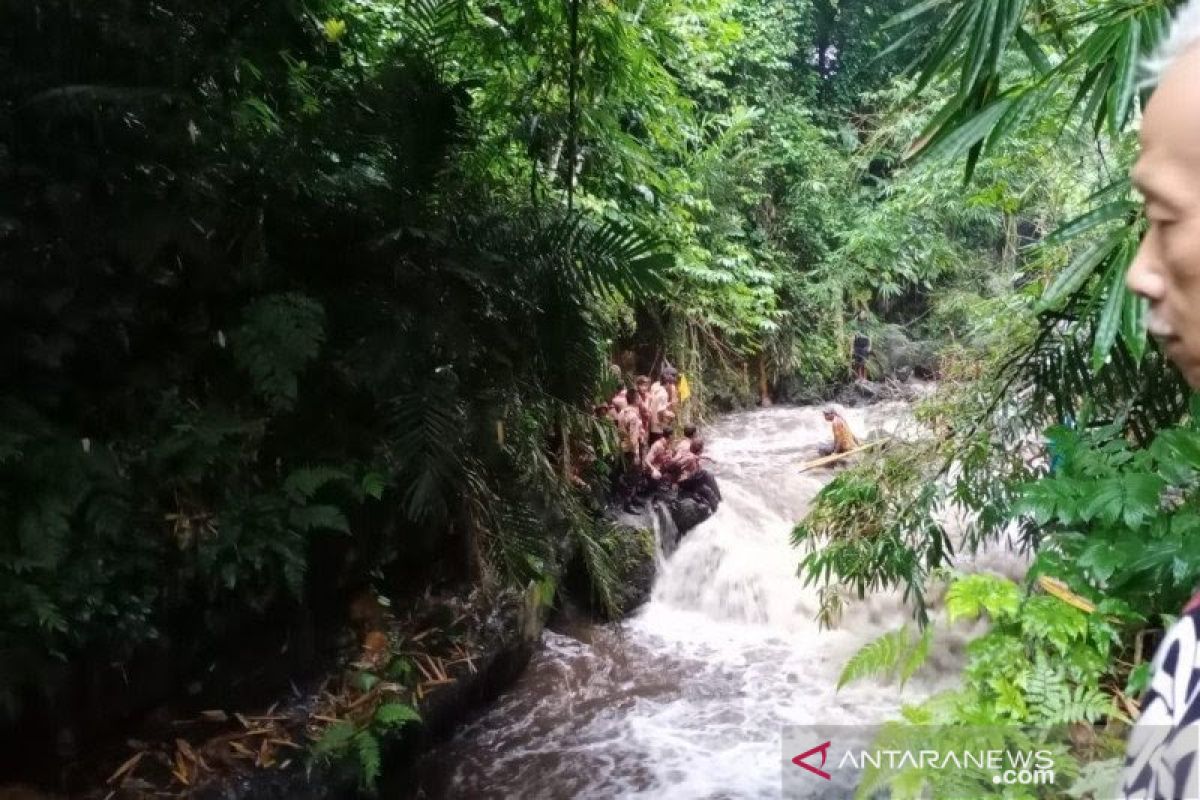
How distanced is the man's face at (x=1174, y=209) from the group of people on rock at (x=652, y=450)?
505 centimetres

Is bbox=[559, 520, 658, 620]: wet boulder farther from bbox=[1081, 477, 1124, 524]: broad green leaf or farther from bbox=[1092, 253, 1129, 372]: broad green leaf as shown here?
bbox=[1092, 253, 1129, 372]: broad green leaf

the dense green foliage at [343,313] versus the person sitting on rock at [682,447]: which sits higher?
the dense green foliage at [343,313]

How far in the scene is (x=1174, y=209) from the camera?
683 millimetres

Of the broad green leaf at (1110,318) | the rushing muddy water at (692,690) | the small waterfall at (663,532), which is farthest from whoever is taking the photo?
the small waterfall at (663,532)

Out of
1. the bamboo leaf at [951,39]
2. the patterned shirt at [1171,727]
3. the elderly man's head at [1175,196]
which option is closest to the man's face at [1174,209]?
the elderly man's head at [1175,196]

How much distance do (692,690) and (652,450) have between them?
230 centimetres

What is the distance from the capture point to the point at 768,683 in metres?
4.47

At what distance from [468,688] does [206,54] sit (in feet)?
9.62

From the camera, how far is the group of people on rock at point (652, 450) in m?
6.08

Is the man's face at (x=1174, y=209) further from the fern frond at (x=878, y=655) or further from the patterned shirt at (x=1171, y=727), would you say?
the fern frond at (x=878, y=655)

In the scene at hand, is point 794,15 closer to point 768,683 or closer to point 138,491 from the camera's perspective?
point 768,683

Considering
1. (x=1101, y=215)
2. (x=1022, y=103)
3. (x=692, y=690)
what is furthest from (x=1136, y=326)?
(x=692, y=690)

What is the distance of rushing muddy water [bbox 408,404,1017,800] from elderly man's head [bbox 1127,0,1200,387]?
290 centimetres

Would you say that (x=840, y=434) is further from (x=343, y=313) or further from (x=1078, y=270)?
(x=343, y=313)
